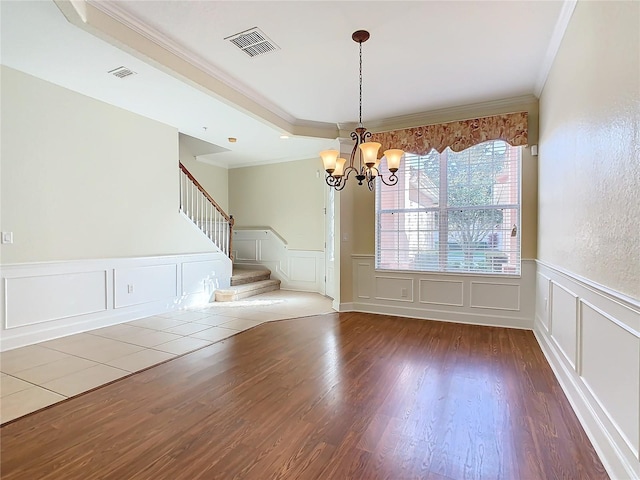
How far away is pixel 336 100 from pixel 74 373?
4.01 meters

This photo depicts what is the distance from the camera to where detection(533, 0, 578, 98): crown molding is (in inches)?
94.6

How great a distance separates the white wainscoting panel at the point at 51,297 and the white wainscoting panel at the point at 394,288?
12.5ft

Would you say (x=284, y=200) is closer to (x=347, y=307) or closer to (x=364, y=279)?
(x=364, y=279)

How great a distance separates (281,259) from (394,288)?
10.3 ft

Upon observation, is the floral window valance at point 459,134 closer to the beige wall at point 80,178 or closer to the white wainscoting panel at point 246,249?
the beige wall at point 80,178

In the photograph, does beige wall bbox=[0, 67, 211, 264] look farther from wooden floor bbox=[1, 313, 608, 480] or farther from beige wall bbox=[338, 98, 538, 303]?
beige wall bbox=[338, 98, 538, 303]

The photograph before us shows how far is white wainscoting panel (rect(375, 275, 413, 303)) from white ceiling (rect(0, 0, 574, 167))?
2.43m

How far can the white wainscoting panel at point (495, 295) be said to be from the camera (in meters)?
4.20

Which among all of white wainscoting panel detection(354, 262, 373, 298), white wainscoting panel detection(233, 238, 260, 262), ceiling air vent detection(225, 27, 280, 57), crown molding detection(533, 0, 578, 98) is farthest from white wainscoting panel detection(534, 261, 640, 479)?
white wainscoting panel detection(233, 238, 260, 262)

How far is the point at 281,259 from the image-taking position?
7.31 meters

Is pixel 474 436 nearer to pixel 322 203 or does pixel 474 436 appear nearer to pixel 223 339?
pixel 223 339

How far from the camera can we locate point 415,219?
15.7 ft

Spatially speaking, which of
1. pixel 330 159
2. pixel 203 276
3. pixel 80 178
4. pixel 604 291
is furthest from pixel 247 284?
pixel 604 291

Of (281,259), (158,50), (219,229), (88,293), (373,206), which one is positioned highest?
(158,50)
